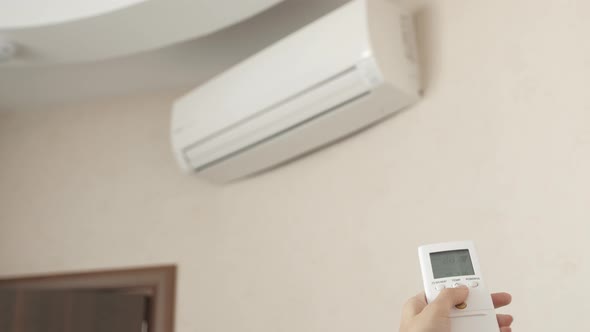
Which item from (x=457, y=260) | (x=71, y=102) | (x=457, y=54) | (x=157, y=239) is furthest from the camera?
(x=71, y=102)

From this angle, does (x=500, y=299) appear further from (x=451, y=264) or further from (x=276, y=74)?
(x=276, y=74)

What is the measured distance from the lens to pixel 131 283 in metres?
Result: 1.98

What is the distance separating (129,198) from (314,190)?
71 centimetres

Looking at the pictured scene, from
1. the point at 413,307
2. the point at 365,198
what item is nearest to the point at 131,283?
the point at 365,198

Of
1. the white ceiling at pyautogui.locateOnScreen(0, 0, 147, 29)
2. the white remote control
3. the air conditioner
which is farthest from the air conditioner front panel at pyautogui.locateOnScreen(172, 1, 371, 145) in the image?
the white remote control

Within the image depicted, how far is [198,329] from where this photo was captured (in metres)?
1.87

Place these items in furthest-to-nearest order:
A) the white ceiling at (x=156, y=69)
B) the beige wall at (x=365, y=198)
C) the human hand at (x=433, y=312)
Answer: the white ceiling at (x=156, y=69) → the beige wall at (x=365, y=198) → the human hand at (x=433, y=312)

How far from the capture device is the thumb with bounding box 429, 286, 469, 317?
841 mm

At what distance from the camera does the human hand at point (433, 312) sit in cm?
82

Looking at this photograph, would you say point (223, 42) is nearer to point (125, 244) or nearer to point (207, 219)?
point (207, 219)

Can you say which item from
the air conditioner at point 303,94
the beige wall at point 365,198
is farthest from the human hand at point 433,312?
the air conditioner at point 303,94


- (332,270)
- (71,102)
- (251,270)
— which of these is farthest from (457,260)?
(71,102)

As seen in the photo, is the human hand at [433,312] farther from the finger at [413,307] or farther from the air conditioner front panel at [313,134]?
the air conditioner front panel at [313,134]

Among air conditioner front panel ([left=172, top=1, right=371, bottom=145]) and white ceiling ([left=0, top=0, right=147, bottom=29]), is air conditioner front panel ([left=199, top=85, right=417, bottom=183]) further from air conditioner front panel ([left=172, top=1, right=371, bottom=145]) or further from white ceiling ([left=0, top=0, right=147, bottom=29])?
white ceiling ([left=0, top=0, right=147, bottom=29])
